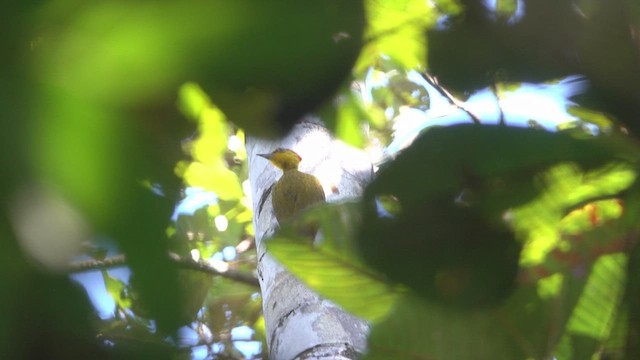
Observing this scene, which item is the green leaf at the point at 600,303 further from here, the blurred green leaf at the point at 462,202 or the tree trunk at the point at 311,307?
the tree trunk at the point at 311,307

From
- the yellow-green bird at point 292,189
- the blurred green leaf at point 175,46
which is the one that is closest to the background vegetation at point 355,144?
the blurred green leaf at point 175,46

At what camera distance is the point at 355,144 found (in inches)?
15.9

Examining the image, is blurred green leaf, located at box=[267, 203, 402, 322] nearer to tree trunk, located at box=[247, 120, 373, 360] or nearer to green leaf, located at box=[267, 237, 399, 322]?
green leaf, located at box=[267, 237, 399, 322]

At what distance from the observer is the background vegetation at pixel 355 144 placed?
22 centimetres

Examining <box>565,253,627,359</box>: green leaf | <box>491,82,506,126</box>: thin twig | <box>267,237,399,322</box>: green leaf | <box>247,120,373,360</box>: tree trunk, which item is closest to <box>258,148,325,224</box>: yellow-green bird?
<box>247,120,373,360</box>: tree trunk

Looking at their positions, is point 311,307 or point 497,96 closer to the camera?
point 497,96

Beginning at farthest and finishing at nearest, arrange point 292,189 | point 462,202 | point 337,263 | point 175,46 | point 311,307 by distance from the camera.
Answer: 1. point 292,189
2. point 311,307
3. point 337,263
4. point 462,202
5. point 175,46

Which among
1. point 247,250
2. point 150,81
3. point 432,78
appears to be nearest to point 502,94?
point 432,78

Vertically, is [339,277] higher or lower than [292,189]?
higher

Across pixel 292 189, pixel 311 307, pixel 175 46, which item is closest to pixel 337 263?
pixel 175 46

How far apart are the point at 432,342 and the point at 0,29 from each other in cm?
27

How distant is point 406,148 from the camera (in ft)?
1.08

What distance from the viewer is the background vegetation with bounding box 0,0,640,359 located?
0.73ft

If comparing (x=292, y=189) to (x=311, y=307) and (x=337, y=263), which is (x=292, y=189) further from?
(x=337, y=263)
